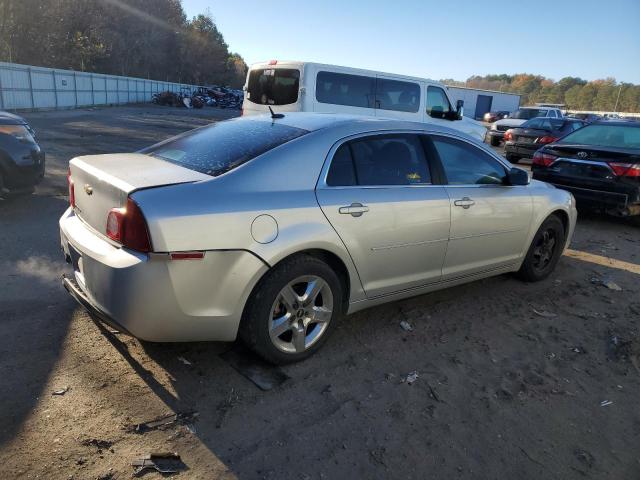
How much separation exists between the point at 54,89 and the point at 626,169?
2750 cm

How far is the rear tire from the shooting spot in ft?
16.4

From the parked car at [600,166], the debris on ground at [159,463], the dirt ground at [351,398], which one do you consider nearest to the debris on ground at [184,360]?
the dirt ground at [351,398]

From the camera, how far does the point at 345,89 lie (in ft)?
30.9

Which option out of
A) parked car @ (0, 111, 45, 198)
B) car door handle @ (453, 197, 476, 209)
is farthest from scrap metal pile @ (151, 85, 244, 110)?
car door handle @ (453, 197, 476, 209)

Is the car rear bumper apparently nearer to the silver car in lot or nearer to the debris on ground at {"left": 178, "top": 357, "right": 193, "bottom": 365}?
the silver car in lot

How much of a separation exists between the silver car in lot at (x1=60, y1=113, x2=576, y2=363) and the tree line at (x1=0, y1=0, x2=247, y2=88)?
147 ft

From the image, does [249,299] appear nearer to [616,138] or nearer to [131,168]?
[131,168]

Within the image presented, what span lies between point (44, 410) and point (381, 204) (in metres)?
2.37

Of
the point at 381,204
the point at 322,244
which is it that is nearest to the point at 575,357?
the point at 381,204

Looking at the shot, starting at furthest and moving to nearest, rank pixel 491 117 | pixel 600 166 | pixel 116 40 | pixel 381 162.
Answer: pixel 116 40 < pixel 491 117 < pixel 600 166 < pixel 381 162

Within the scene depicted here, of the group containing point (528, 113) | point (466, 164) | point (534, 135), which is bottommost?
point (534, 135)

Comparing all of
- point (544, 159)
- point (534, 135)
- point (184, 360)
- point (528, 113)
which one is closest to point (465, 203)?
point (184, 360)

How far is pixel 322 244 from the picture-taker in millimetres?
3127

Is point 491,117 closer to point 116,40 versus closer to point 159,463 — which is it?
point 159,463
